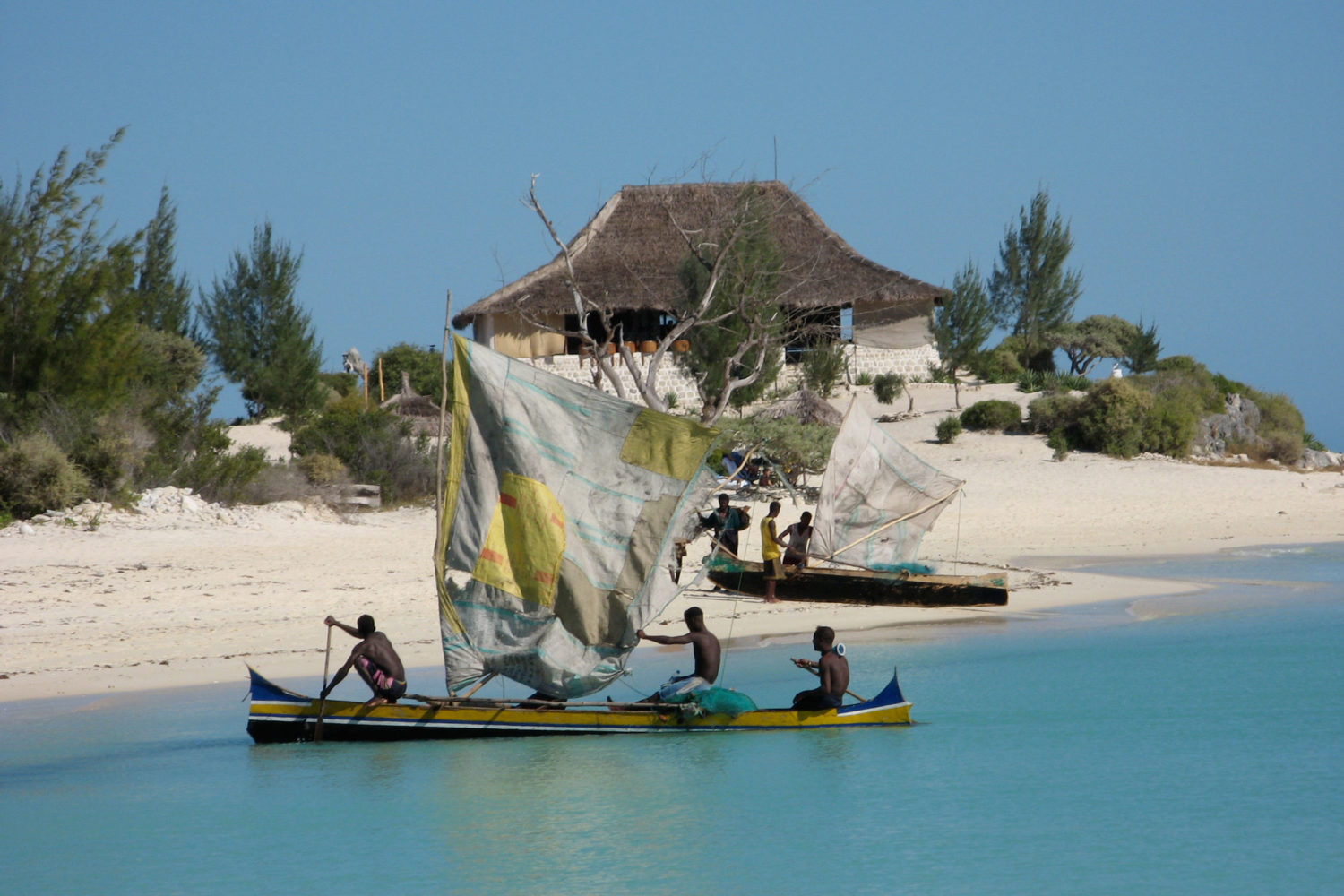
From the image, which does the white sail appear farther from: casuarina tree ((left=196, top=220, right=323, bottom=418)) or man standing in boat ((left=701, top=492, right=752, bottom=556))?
casuarina tree ((left=196, top=220, right=323, bottom=418))

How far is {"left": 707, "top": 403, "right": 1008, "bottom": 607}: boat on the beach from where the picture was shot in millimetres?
18219

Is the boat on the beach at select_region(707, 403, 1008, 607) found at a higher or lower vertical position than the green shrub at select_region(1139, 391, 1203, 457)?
lower

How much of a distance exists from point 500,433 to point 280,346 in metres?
27.6

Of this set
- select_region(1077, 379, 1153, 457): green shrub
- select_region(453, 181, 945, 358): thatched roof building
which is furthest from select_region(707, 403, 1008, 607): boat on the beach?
select_region(453, 181, 945, 358): thatched roof building

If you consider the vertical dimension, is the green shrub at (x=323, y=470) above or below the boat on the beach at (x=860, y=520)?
above

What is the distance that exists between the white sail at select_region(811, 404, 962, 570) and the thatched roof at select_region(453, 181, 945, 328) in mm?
15690

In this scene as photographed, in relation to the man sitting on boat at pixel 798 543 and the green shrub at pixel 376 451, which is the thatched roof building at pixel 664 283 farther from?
the man sitting on boat at pixel 798 543

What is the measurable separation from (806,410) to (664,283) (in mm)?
9335

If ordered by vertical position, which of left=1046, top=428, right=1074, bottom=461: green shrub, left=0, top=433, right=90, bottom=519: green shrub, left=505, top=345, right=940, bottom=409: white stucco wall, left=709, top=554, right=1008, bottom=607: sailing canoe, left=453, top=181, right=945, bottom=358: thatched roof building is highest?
left=453, top=181, right=945, bottom=358: thatched roof building

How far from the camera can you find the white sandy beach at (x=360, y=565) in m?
14.6

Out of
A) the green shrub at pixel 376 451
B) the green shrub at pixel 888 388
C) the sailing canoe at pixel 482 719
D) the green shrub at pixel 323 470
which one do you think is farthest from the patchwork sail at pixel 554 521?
the green shrub at pixel 888 388

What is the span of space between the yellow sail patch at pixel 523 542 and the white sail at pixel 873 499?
7.99 m

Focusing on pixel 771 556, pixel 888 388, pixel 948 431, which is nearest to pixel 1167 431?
pixel 948 431

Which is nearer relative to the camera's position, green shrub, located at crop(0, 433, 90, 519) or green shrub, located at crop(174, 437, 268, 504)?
green shrub, located at crop(0, 433, 90, 519)
